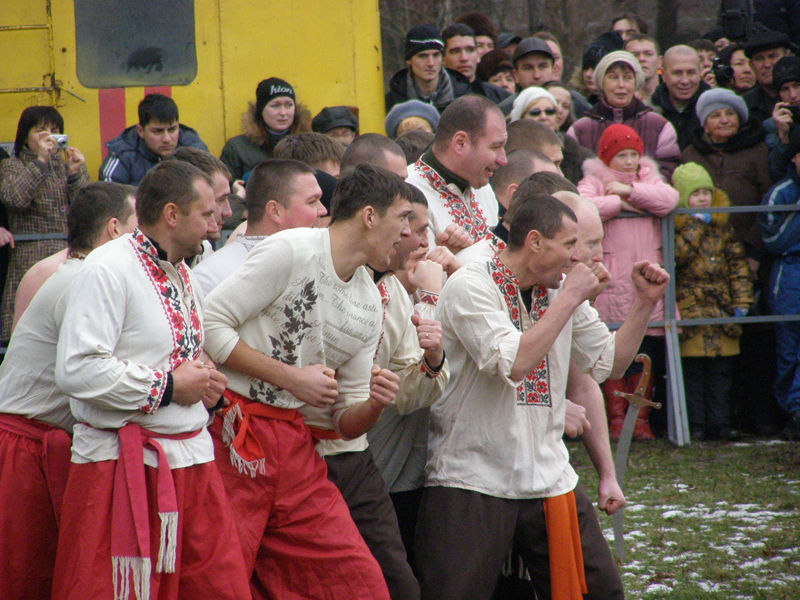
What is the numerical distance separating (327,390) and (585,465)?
4.13 m

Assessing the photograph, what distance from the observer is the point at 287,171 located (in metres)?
4.21

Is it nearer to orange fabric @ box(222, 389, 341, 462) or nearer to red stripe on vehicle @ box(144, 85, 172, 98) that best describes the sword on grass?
orange fabric @ box(222, 389, 341, 462)

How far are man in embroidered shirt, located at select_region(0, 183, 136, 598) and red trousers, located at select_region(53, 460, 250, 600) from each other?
42cm

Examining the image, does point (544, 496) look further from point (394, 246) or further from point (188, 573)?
point (188, 573)

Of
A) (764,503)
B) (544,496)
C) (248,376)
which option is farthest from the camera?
(764,503)

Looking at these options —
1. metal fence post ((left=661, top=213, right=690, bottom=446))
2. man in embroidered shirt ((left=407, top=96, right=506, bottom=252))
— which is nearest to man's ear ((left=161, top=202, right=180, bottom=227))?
man in embroidered shirt ((left=407, top=96, right=506, bottom=252))

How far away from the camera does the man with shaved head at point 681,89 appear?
8.92 m

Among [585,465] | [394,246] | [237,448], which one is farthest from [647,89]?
[237,448]

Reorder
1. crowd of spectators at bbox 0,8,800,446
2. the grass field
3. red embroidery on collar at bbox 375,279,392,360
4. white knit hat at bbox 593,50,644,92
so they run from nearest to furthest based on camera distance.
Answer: red embroidery on collar at bbox 375,279,392,360
the grass field
crowd of spectators at bbox 0,8,800,446
white knit hat at bbox 593,50,644,92

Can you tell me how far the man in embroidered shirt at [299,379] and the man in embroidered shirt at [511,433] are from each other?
1.34 feet

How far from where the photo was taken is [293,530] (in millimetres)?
3531

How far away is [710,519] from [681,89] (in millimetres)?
4215

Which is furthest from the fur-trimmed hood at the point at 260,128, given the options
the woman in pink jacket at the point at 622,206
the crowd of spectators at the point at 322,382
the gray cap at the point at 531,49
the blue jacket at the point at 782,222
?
the blue jacket at the point at 782,222

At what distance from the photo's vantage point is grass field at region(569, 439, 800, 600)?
5031 millimetres
